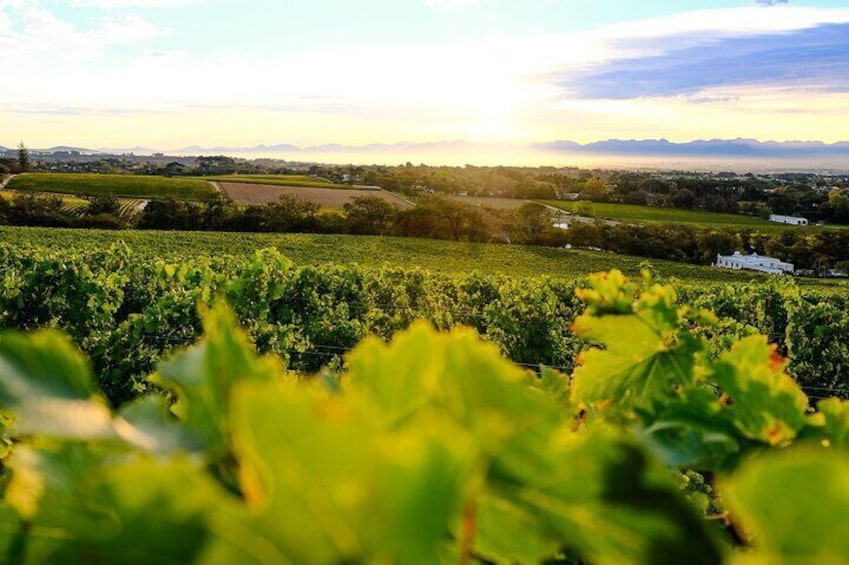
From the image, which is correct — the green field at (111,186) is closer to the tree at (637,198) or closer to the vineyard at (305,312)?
the tree at (637,198)

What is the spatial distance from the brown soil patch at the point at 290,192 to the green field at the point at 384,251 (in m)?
20.2

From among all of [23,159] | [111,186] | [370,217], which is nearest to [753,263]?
[370,217]

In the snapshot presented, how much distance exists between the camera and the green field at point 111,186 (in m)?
77.1

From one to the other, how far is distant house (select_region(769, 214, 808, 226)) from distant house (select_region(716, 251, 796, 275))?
29.9 m

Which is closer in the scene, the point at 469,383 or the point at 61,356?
the point at 469,383

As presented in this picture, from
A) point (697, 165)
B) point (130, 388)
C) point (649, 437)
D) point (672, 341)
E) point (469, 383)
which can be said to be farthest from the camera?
point (697, 165)

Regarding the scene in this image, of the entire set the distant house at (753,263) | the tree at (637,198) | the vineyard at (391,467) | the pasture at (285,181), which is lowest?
the distant house at (753,263)

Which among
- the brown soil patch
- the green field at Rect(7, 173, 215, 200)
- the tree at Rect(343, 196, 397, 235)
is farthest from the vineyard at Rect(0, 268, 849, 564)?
the green field at Rect(7, 173, 215, 200)

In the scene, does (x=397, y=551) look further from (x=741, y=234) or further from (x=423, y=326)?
(x=741, y=234)

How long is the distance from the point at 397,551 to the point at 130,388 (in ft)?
29.5

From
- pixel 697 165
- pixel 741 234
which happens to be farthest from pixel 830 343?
pixel 697 165

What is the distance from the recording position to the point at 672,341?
119 centimetres

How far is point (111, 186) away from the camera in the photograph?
8156 centimetres

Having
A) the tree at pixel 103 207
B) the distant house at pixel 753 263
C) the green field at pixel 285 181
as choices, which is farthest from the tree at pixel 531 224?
the tree at pixel 103 207
